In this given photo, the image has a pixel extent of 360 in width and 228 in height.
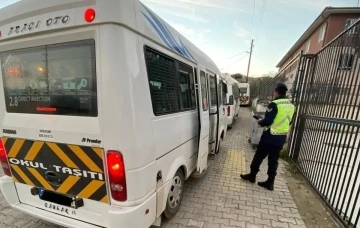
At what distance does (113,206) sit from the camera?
193 centimetres

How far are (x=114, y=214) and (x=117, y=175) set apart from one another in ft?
1.26

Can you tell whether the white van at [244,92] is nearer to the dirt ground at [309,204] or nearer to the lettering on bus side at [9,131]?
the dirt ground at [309,204]

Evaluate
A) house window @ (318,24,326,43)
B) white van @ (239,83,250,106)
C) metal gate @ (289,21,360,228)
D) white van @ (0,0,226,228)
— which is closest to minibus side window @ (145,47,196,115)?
white van @ (0,0,226,228)

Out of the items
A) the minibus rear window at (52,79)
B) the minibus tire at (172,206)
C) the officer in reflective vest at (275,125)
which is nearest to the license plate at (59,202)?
the minibus rear window at (52,79)

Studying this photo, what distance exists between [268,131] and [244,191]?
49.8 inches

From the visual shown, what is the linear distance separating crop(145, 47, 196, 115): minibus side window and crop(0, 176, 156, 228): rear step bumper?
0.99m

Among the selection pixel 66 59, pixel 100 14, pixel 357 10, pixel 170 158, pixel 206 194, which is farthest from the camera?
pixel 357 10

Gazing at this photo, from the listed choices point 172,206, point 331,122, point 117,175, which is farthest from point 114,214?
point 331,122

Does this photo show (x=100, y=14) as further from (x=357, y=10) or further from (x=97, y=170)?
(x=357, y=10)

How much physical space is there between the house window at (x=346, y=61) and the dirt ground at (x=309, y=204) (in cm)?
240

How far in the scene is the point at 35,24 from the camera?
1857mm

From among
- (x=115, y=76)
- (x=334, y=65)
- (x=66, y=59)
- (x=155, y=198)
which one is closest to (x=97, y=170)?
(x=155, y=198)

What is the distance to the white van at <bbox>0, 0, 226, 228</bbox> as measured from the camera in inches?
67.3

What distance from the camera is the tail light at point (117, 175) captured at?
1.78 meters
